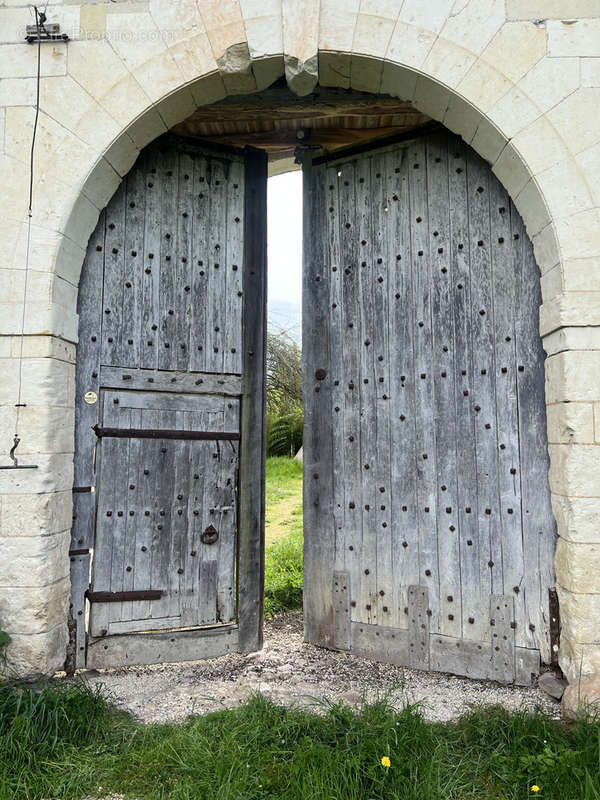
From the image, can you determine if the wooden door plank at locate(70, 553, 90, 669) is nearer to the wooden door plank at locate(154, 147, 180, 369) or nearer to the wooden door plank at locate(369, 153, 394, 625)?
the wooden door plank at locate(154, 147, 180, 369)

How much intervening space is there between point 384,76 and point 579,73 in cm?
94

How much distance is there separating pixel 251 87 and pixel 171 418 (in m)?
1.88

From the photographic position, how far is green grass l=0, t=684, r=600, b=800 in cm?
198

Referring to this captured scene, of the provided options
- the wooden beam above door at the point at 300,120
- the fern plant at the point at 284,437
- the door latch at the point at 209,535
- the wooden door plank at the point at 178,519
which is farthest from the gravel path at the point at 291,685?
the fern plant at the point at 284,437

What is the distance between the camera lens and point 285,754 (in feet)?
7.18

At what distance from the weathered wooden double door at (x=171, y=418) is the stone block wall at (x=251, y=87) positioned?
0.76 ft

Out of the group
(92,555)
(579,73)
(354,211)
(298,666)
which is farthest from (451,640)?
(579,73)

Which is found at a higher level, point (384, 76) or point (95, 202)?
point (384, 76)

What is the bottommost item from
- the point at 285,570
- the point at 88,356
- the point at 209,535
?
the point at 285,570

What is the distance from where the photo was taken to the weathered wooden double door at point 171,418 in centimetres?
314

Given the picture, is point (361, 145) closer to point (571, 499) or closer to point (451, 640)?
point (571, 499)

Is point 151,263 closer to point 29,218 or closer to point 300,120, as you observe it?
point 29,218

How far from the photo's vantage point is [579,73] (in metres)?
2.72

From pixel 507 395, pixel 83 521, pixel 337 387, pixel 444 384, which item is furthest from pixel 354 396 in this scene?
pixel 83 521
